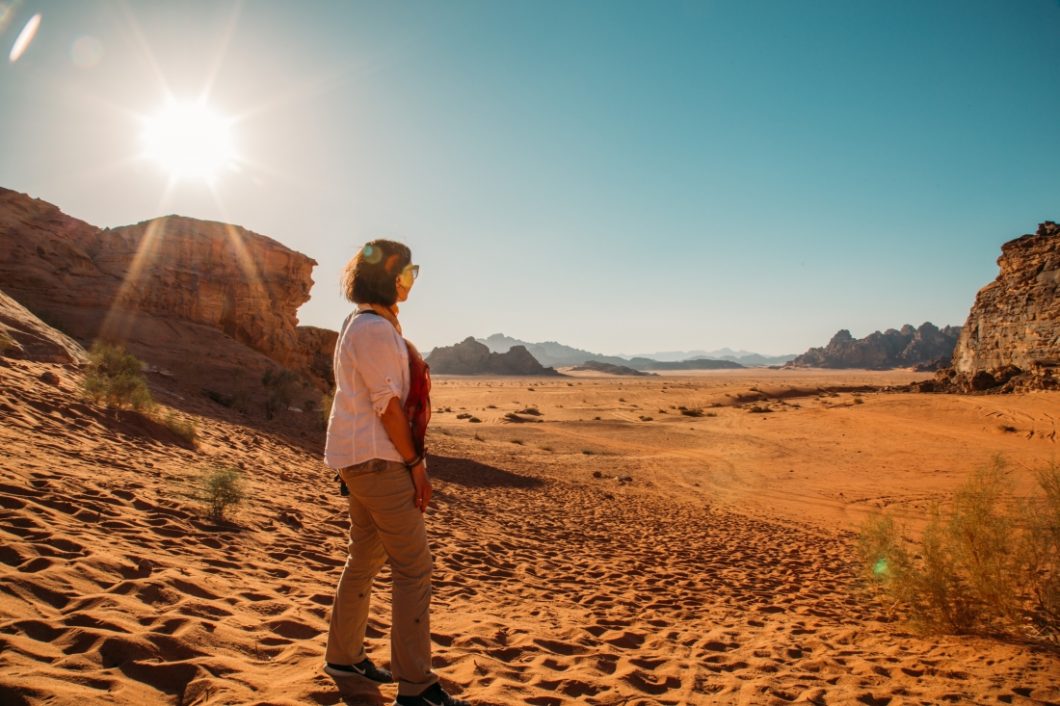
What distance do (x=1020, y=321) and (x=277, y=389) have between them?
31698 millimetres

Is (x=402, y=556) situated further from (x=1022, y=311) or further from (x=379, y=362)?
(x=1022, y=311)

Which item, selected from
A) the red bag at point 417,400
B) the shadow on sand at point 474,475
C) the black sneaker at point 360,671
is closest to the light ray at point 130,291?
the shadow on sand at point 474,475

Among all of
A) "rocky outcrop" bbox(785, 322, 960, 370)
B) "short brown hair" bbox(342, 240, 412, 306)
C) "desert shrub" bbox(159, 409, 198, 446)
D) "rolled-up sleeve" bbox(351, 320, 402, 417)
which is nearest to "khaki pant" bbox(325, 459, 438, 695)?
"rolled-up sleeve" bbox(351, 320, 402, 417)

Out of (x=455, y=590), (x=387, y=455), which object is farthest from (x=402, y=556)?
(x=455, y=590)

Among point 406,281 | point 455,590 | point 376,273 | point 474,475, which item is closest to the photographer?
point 376,273

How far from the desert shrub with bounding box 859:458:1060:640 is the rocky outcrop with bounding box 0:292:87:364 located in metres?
13.6

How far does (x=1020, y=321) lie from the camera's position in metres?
25.2

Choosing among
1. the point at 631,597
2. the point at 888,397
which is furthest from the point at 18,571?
the point at 888,397

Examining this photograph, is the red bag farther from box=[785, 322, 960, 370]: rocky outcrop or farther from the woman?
box=[785, 322, 960, 370]: rocky outcrop

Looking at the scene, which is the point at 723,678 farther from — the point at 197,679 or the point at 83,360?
the point at 83,360

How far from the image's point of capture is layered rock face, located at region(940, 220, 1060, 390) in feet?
77.4

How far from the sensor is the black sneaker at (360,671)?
2730mm

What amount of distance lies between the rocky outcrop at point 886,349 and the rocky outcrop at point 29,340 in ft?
463

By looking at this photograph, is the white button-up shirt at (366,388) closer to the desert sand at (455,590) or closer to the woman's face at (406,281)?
the woman's face at (406,281)
